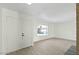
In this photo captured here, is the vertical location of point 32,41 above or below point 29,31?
below

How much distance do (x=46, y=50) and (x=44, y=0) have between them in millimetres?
829

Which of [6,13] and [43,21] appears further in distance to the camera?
[43,21]

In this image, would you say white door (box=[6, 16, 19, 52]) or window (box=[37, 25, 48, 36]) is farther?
window (box=[37, 25, 48, 36])

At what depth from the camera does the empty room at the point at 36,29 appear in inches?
57.4

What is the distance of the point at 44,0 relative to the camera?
1.15m

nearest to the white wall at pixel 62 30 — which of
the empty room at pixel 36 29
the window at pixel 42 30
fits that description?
the empty room at pixel 36 29

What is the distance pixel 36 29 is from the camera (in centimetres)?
165

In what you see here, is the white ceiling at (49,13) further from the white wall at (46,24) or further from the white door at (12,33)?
the white door at (12,33)

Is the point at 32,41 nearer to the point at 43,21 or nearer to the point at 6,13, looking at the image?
the point at 43,21

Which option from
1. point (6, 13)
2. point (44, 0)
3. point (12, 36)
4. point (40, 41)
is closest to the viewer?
point (44, 0)

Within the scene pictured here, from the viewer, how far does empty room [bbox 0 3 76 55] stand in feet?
4.79

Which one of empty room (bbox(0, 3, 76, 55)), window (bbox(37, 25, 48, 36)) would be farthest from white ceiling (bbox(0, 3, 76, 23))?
window (bbox(37, 25, 48, 36))

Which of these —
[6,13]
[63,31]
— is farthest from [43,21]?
[6,13]

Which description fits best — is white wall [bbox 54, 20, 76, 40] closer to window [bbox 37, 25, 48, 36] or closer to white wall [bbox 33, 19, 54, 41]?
white wall [bbox 33, 19, 54, 41]
